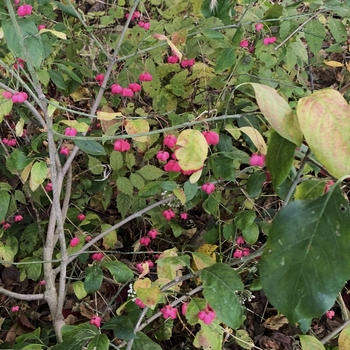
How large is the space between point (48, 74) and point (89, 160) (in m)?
0.38

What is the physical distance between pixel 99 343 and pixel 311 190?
655mm

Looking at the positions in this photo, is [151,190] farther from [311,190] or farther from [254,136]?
[311,190]

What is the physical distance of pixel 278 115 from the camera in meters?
0.60

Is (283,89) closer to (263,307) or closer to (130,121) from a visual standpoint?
(130,121)

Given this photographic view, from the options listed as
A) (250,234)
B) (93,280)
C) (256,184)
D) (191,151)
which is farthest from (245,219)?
(191,151)

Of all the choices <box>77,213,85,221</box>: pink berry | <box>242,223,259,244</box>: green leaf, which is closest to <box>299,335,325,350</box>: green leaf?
<box>242,223,259,244</box>: green leaf

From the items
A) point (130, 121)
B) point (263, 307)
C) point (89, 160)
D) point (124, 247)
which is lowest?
point (263, 307)

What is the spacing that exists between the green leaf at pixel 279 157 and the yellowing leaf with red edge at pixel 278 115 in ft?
0.10

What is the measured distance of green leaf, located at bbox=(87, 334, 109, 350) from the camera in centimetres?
100

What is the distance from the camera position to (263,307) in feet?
6.19

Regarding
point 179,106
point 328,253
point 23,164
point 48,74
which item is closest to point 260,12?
point 179,106

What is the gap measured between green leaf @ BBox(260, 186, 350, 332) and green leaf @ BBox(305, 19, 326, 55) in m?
1.25

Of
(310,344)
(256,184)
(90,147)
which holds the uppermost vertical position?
(90,147)

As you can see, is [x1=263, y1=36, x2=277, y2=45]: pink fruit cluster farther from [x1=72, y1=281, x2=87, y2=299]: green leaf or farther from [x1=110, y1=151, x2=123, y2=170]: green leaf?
[x1=72, y1=281, x2=87, y2=299]: green leaf
